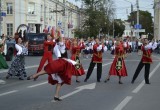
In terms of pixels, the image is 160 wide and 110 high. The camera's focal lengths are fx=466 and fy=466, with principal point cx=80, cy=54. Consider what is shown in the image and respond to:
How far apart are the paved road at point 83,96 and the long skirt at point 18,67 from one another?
32.5 inches

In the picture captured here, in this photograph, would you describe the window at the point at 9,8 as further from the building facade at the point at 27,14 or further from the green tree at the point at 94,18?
the green tree at the point at 94,18

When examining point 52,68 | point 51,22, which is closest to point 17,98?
point 52,68

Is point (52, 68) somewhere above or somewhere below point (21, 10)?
below

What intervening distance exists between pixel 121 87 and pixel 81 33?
247ft

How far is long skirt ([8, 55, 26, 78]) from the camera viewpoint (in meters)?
18.6

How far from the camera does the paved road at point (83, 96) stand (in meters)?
11.3

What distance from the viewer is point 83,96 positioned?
13.3 metres

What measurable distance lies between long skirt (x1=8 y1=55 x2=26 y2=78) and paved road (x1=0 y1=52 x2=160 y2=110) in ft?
2.71

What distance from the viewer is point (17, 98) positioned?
12.8m

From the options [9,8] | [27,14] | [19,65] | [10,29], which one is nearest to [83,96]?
[19,65]

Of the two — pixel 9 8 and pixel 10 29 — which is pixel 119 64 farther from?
pixel 9 8

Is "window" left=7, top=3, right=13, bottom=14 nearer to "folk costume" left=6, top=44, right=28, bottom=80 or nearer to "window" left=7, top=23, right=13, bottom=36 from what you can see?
"window" left=7, top=23, right=13, bottom=36

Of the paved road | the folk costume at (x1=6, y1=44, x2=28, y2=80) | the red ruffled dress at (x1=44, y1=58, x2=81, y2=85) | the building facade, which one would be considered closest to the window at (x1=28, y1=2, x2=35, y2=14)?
the building facade

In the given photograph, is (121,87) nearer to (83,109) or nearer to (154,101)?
(154,101)
